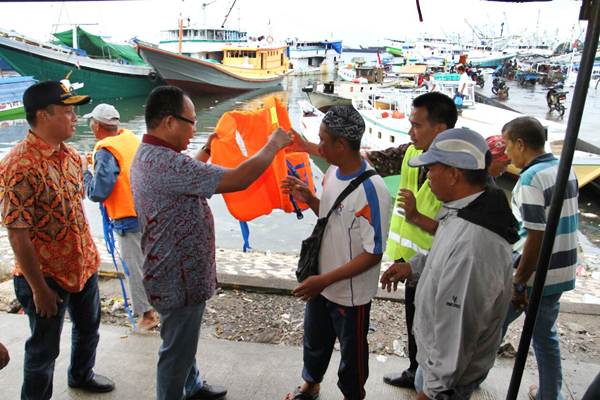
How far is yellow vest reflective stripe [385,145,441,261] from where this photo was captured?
8.27 ft

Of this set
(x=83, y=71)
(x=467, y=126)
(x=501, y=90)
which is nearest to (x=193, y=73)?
(x=83, y=71)

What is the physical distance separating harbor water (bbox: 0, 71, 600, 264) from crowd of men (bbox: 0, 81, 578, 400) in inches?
222

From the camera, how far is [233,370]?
10.00ft

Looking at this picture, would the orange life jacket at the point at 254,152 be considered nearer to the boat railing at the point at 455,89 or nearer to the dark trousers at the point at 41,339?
the dark trousers at the point at 41,339

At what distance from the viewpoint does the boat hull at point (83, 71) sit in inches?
1058

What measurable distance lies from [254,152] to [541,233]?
1696 millimetres

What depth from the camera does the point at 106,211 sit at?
3652 mm

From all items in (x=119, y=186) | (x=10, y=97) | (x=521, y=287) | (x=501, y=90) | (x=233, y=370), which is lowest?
(x=233, y=370)

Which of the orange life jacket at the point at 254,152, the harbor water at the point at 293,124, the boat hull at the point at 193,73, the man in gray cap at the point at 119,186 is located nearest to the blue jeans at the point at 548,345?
the orange life jacket at the point at 254,152

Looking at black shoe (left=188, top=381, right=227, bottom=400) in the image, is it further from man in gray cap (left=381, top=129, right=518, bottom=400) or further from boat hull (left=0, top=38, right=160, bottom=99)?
boat hull (left=0, top=38, right=160, bottom=99)

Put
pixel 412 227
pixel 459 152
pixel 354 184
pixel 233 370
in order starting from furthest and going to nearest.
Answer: pixel 233 370 < pixel 412 227 < pixel 354 184 < pixel 459 152

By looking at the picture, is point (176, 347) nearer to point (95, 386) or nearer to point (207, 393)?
point (207, 393)

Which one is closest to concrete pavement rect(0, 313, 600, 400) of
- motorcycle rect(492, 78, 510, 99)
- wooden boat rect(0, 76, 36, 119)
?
wooden boat rect(0, 76, 36, 119)

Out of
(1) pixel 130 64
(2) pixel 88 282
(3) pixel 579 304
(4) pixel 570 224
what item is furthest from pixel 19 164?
(1) pixel 130 64
